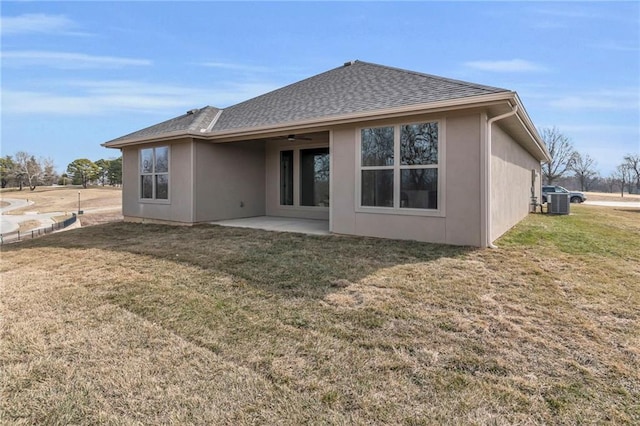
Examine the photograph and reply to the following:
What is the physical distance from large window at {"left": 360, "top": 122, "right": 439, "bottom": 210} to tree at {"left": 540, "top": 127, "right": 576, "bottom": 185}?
4258 cm

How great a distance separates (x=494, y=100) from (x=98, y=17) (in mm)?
10669

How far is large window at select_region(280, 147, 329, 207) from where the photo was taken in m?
10.7

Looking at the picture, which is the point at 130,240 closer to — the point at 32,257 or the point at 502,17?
the point at 32,257

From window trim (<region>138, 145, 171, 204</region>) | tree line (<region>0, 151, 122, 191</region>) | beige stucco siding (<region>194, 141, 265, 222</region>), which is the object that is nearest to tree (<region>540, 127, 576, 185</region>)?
beige stucco siding (<region>194, 141, 265, 222</region>)

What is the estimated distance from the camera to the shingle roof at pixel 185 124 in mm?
9727

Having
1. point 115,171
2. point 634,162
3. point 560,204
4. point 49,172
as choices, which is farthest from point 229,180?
point 49,172

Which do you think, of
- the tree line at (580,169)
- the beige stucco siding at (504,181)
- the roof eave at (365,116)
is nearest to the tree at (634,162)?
the tree line at (580,169)

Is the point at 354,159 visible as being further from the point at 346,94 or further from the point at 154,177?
the point at 154,177

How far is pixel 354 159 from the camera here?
24.0 ft

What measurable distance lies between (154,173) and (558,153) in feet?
153

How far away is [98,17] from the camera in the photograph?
31.5 feet

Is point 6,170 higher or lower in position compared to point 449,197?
higher

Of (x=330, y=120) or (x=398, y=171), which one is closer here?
(x=398, y=171)

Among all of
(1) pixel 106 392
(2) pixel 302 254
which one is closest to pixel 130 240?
(2) pixel 302 254
